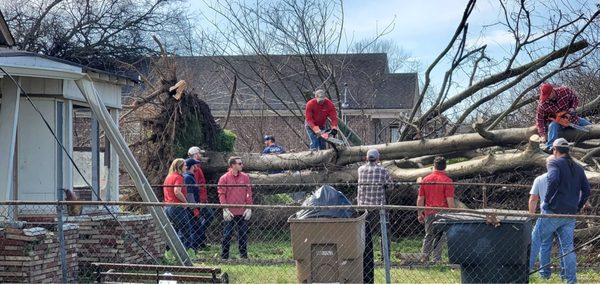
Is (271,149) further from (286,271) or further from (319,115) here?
(286,271)

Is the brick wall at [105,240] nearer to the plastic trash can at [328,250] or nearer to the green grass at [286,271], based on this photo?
the green grass at [286,271]

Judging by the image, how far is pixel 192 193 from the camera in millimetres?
14906

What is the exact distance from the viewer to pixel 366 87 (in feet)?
132

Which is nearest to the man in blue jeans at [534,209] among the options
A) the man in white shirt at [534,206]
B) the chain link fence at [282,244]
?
the man in white shirt at [534,206]

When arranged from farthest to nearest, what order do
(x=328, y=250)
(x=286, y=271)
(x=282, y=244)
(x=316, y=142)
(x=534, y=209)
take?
(x=316, y=142)
(x=282, y=244)
(x=286, y=271)
(x=534, y=209)
(x=328, y=250)

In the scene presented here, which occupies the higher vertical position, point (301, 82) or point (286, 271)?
point (301, 82)

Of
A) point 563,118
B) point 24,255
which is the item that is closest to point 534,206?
point 563,118

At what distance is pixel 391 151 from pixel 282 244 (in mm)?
2832

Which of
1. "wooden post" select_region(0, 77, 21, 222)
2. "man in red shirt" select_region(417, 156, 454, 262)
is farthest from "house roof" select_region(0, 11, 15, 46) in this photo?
"man in red shirt" select_region(417, 156, 454, 262)

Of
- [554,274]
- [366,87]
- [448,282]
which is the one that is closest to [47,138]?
[448,282]

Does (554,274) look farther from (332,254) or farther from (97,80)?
(97,80)

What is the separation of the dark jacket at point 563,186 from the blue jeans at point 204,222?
20.4ft

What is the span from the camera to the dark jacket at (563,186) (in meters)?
10.4

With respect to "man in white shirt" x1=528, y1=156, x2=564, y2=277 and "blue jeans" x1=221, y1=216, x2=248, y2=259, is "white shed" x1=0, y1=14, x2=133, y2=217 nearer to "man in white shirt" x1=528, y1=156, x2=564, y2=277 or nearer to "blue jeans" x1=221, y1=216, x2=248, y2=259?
"blue jeans" x1=221, y1=216, x2=248, y2=259
